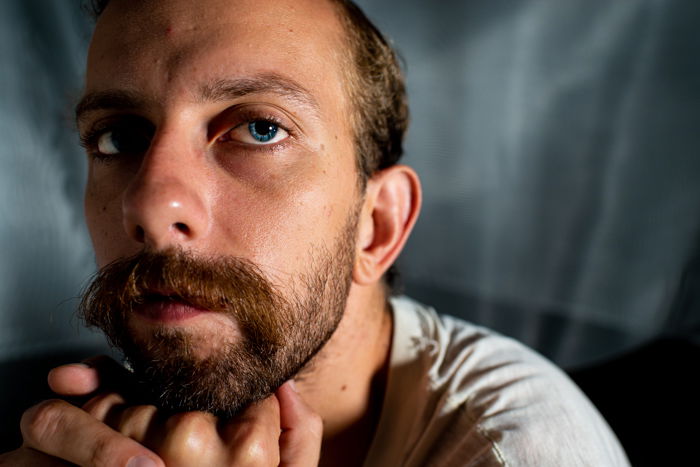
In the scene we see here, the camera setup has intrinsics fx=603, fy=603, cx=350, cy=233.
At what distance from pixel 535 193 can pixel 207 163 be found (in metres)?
1.28

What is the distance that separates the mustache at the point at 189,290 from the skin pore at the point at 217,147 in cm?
2

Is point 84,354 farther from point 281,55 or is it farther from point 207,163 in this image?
point 281,55

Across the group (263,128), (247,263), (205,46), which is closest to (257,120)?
(263,128)

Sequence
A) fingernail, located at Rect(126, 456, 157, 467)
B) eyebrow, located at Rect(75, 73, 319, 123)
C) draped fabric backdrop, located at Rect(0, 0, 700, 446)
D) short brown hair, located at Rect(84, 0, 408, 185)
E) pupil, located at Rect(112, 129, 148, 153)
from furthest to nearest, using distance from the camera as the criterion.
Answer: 1. draped fabric backdrop, located at Rect(0, 0, 700, 446)
2. short brown hair, located at Rect(84, 0, 408, 185)
3. pupil, located at Rect(112, 129, 148, 153)
4. eyebrow, located at Rect(75, 73, 319, 123)
5. fingernail, located at Rect(126, 456, 157, 467)

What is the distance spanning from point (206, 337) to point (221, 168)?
0.90ft

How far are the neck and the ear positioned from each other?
69 millimetres

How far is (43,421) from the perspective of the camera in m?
0.94

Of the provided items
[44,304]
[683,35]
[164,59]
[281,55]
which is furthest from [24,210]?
[683,35]

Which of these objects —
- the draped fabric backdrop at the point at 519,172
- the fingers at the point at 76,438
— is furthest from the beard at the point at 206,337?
the draped fabric backdrop at the point at 519,172

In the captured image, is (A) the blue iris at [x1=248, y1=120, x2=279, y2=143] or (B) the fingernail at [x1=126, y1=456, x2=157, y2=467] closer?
(B) the fingernail at [x1=126, y1=456, x2=157, y2=467]

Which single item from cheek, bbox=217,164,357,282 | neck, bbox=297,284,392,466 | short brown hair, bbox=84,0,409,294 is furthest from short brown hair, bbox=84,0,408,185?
neck, bbox=297,284,392,466

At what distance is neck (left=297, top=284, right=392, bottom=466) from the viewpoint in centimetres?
126

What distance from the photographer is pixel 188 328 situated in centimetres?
92

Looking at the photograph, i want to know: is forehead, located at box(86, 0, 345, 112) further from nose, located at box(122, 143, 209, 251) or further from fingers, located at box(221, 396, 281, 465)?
fingers, located at box(221, 396, 281, 465)
